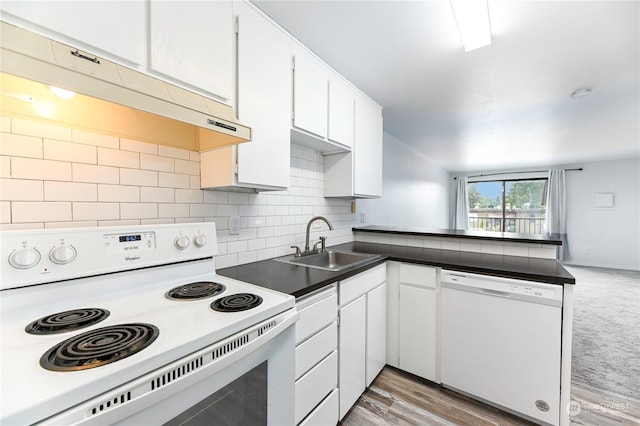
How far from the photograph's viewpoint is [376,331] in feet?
6.28

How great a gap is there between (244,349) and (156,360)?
0.26 m

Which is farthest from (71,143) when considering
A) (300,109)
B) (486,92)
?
(486,92)

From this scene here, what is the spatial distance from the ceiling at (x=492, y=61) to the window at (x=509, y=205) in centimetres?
342

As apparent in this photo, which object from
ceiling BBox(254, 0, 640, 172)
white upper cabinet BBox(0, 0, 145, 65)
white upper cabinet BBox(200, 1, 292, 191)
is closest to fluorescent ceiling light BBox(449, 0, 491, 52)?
ceiling BBox(254, 0, 640, 172)

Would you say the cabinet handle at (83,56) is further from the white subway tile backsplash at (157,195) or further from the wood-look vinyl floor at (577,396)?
the wood-look vinyl floor at (577,396)

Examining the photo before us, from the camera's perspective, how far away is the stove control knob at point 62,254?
89 centimetres

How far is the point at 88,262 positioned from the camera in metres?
0.96

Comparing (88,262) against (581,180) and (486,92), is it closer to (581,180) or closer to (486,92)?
(486,92)

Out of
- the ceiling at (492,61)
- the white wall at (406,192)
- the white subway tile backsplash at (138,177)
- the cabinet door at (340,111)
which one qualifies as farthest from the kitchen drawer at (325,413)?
the ceiling at (492,61)

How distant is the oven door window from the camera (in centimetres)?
74

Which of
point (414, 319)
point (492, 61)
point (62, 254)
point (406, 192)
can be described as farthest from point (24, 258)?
point (406, 192)

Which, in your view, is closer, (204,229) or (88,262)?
(88,262)

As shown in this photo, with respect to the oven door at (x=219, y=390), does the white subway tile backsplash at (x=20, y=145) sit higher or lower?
higher

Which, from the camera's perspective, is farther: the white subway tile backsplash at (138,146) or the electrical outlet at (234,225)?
the electrical outlet at (234,225)
